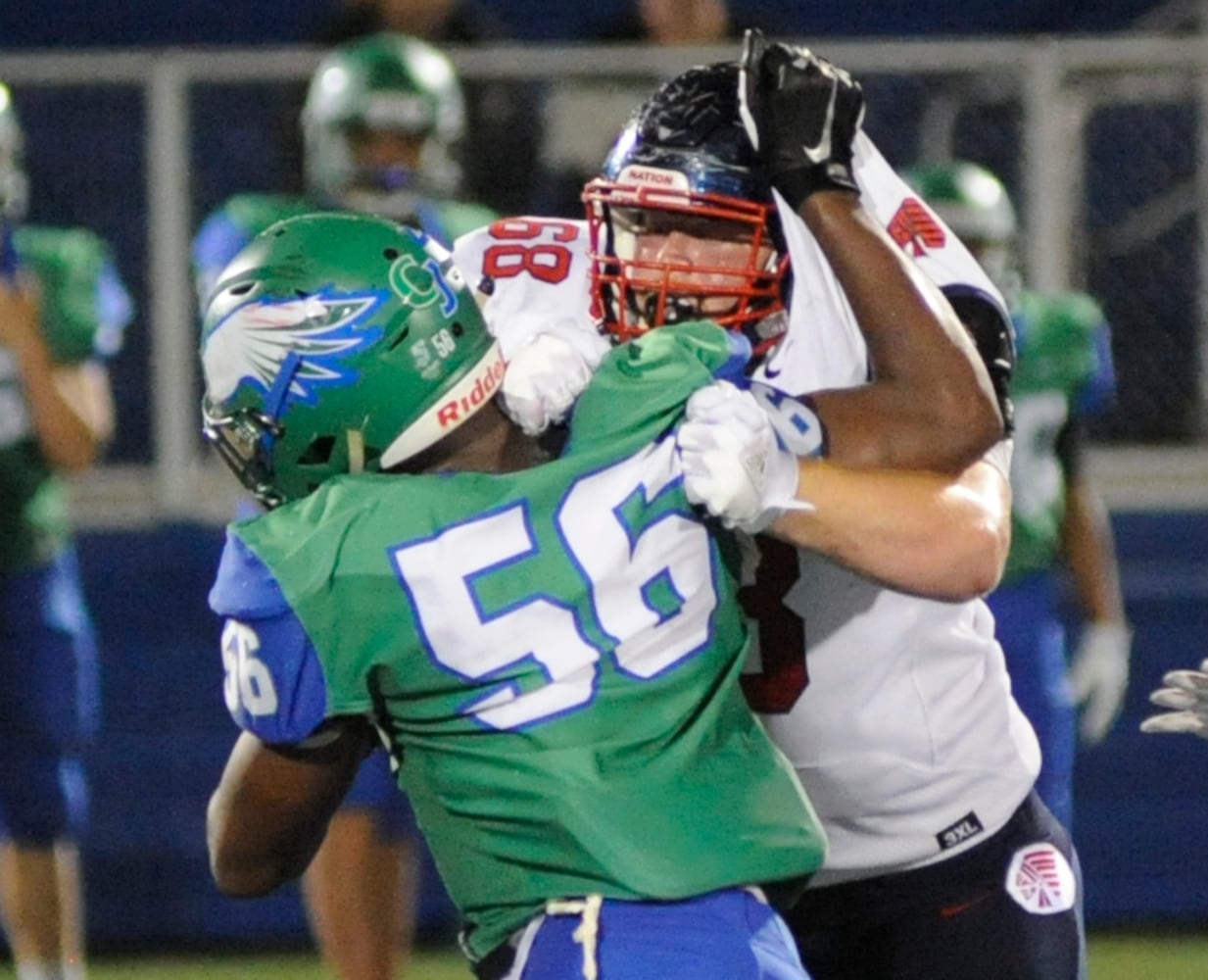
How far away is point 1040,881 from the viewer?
2.67 metres

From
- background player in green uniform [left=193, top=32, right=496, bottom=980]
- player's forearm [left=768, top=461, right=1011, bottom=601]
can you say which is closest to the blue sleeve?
player's forearm [left=768, top=461, right=1011, bottom=601]

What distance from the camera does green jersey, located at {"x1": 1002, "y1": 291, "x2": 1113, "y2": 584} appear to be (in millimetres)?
4961

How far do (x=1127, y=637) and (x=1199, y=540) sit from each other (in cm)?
38

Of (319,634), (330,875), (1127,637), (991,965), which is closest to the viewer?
(319,634)

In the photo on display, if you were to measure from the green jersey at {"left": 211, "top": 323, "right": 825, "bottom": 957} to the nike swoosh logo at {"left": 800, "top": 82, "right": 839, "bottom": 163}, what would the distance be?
15.3 inches

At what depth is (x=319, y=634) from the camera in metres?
2.11

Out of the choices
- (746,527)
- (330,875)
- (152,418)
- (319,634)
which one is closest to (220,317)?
(319,634)

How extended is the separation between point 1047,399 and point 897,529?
293 centimetres

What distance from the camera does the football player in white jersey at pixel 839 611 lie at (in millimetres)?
2568

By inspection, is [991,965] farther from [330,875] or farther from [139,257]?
[139,257]

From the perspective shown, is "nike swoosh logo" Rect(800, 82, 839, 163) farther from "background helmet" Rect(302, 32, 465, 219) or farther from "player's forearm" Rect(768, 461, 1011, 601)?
"background helmet" Rect(302, 32, 465, 219)

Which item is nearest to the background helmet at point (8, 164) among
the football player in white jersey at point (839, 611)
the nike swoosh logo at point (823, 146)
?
the football player in white jersey at point (839, 611)

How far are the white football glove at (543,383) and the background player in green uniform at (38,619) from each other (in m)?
2.66

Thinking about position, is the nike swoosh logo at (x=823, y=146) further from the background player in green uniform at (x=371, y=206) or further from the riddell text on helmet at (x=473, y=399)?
the background player in green uniform at (x=371, y=206)
